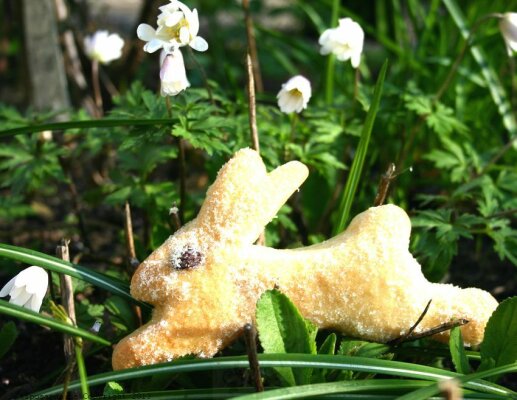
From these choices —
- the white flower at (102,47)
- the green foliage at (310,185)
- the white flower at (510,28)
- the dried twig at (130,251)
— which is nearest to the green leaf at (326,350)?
the green foliage at (310,185)

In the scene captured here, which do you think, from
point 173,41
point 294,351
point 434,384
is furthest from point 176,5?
point 434,384

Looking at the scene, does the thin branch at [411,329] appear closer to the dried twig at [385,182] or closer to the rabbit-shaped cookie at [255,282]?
the rabbit-shaped cookie at [255,282]

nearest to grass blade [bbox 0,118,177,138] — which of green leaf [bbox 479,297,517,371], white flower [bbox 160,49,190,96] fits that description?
white flower [bbox 160,49,190,96]

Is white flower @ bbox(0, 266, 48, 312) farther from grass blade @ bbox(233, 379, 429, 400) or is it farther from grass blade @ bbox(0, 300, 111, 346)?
grass blade @ bbox(233, 379, 429, 400)

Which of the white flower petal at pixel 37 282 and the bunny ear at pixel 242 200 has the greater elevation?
the bunny ear at pixel 242 200

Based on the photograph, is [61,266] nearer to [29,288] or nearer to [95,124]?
[29,288]
